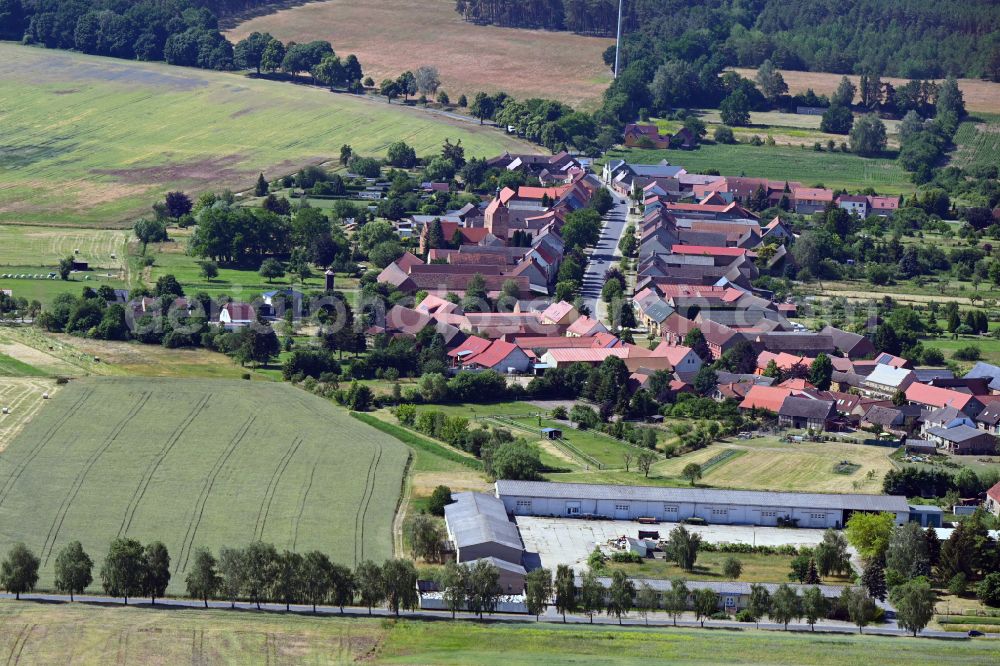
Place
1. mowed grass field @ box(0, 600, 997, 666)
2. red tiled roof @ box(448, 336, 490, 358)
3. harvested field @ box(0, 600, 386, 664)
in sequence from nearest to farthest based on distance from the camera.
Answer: harvested field @ box(0, 600, 386, 664) → mowed grass field @ box(0, 600, 997, 666) → red tiled roof @ box(448, 336, 490, 358)

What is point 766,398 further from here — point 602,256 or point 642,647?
point 602,256

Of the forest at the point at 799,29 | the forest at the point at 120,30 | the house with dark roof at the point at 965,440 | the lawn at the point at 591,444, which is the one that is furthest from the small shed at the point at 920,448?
the forest at the point at 120,30

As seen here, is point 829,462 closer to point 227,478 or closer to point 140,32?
point 227,478

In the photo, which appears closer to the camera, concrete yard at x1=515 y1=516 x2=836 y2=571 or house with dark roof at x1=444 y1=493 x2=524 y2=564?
house with dark roof at x1=444 y1=493 x2=524 y2=564

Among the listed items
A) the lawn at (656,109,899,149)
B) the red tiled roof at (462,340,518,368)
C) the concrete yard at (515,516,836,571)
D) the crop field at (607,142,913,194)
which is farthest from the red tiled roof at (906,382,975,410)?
the lawn at (656,109,899,149)

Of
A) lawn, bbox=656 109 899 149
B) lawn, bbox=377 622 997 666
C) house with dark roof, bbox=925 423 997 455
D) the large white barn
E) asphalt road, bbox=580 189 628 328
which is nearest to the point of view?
lawn, bbox=377 622 997 666

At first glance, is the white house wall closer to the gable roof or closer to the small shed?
the small shed

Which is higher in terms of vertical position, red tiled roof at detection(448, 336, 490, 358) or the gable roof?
the gable roof

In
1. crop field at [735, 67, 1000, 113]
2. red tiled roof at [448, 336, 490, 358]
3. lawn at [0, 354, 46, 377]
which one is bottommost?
lawn at [0, 354, 46, 377]
